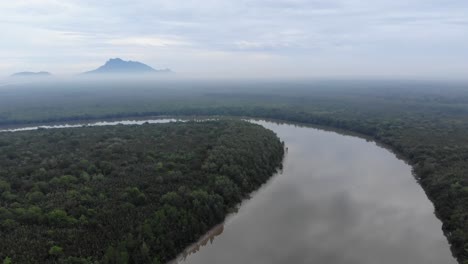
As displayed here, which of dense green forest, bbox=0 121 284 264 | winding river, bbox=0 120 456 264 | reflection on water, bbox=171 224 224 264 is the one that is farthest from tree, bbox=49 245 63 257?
winding river, bbox=0 120 456 264

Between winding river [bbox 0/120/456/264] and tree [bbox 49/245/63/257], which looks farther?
winding river [bbox 0/120/456/264]

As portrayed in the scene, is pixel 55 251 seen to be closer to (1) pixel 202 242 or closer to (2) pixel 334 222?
(1) pixel 202 242

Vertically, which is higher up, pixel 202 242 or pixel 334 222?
pixel 334 222

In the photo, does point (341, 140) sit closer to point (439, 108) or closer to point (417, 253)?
point (417, 253)

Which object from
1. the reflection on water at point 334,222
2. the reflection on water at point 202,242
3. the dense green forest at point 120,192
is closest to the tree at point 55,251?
the dense green forest at point 120,192

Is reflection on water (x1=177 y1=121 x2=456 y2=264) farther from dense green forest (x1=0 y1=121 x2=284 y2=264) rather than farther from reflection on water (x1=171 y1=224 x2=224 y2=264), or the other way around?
dense green forest (x1=0 y1=121 x2=284 y2=264)

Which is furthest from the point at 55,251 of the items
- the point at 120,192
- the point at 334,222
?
the point at 334,222

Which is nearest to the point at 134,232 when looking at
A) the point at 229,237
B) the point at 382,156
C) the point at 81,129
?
the point at 229,237
